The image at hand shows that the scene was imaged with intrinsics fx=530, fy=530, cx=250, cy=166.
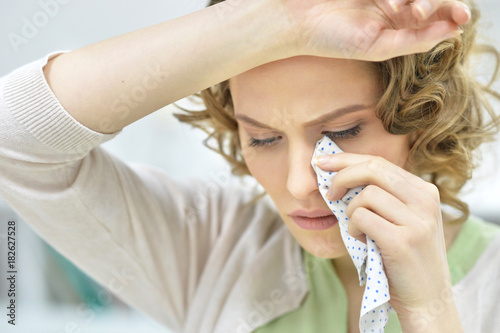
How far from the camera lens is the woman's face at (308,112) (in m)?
0.69

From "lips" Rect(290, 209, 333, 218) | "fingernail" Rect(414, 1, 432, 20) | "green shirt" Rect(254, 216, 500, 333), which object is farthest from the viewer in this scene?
"green shirt" Rect(254, 216, 500, 333)

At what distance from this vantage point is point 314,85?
69 centimetres

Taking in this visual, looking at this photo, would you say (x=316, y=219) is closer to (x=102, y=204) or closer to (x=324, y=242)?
(x=324, y=242)

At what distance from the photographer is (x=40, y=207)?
80cm

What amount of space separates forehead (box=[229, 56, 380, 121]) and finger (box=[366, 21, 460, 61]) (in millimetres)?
A: 71

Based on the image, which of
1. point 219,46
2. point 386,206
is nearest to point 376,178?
point 386,206

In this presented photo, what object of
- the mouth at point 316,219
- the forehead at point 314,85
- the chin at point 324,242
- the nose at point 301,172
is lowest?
the chin at point 324,242

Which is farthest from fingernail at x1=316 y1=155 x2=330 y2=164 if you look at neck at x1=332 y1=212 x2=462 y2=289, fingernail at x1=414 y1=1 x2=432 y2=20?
neck at x1=332 y1=212 x2=462 y2=289

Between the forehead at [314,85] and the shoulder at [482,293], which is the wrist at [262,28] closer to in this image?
the forehead at [314,85]

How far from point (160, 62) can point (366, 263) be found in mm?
372

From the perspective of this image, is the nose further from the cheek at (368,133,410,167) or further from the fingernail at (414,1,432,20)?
the fingernail at (414,1,432,20)

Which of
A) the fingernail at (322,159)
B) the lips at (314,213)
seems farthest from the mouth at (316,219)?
the fingernail at (322,159)

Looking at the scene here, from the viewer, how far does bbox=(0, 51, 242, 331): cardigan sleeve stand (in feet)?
2.33

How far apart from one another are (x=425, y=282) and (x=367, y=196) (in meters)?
0.13
